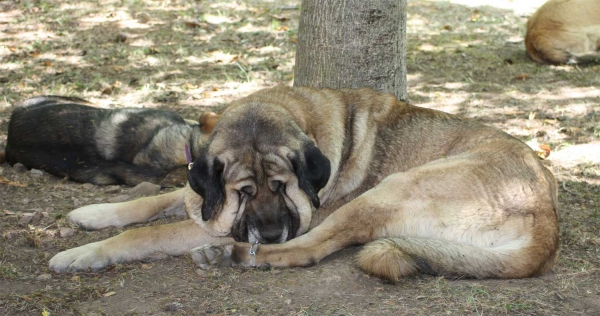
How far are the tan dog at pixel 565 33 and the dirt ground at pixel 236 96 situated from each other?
0.96ft

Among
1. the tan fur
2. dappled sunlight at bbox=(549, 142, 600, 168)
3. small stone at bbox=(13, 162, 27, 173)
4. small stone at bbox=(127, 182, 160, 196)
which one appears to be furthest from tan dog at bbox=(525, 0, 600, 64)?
small stone at bbox=(13, 162, 27, 173)

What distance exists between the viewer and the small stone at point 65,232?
4921mm

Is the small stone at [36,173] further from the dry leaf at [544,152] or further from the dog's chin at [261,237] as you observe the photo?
the dry leaf at [544,152]

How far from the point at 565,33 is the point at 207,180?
25.0ft

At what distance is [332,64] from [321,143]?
141 centimetres

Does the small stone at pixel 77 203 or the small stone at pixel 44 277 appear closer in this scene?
the small stone at pixel 44 277

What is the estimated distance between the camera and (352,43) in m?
5.82

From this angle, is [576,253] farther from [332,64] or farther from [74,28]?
[74,28]

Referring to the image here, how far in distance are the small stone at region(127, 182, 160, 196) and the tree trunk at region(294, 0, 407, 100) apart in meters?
1.70

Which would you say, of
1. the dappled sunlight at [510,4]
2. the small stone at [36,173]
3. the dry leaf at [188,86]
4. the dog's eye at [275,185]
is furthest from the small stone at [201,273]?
the dappled sunlight at [510,4]

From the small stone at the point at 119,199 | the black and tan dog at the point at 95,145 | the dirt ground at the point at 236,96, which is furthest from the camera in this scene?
the black and tan dog at the point at 95,145

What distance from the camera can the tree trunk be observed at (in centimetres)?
575

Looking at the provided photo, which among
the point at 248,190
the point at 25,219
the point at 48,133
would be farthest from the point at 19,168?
the point at 248,190

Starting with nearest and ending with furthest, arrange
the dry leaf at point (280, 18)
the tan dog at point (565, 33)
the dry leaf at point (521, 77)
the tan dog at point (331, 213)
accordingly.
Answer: the tan dog at point (331, 213) → the dry leaf at point (521, 77) → the tan dog at point (565, 33) → the dry leaf at point (280, 18)
